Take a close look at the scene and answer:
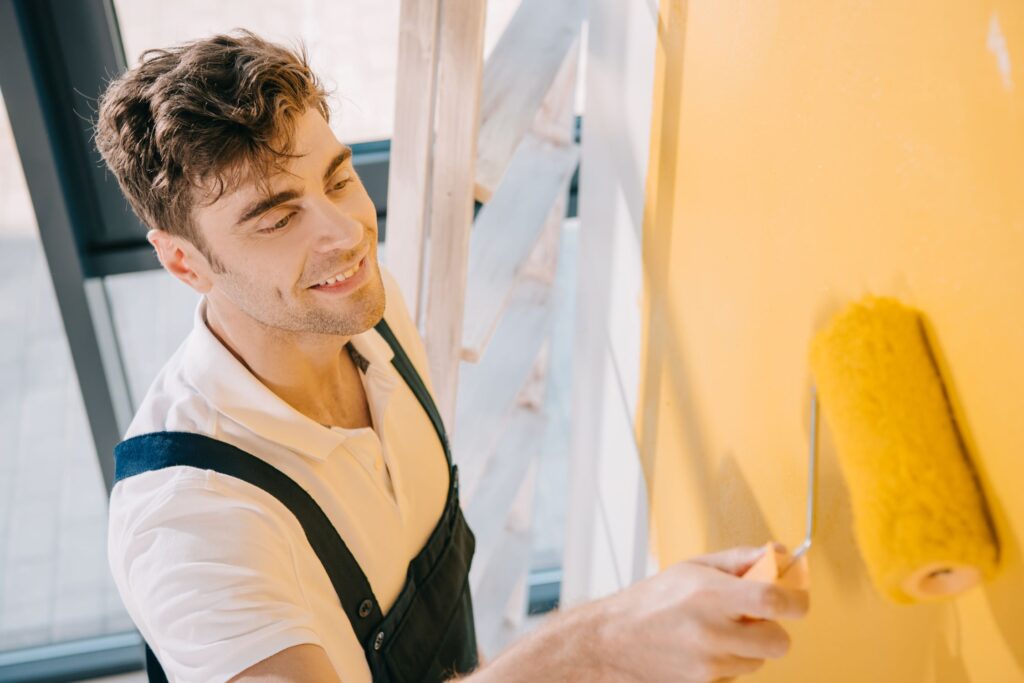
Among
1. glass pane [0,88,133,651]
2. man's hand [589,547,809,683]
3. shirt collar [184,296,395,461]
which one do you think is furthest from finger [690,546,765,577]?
glass pane [0,88,133,651]

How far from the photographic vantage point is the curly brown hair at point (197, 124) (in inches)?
36.7

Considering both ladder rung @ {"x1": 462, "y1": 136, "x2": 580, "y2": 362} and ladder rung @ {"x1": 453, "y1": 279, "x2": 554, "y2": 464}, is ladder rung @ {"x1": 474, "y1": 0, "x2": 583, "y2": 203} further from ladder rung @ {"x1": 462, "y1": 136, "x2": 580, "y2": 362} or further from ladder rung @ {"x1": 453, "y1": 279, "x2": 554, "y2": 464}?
ladder rung @ {"x1": 453, "y1": 279, "x2": 554, "y2": 464}

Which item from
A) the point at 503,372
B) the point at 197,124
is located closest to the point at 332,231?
the point at 197,124

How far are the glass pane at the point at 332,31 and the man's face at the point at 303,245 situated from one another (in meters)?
0.76

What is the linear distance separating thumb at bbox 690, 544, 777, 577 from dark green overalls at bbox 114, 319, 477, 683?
0.47 metres

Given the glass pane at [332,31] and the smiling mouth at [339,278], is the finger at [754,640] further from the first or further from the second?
the glass pane at [332,31]

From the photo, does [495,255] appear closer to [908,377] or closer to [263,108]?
[263,108]

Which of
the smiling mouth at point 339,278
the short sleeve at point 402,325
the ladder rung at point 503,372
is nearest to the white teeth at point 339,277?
the smiling mouth at point 339,278

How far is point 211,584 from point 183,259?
0.39 metres

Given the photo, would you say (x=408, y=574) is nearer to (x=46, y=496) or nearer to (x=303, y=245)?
(x=303, y=245)

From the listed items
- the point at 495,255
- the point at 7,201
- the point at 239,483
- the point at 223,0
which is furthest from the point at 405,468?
the point at 7,201

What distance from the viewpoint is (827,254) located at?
2.19ft

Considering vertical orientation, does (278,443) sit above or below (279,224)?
below

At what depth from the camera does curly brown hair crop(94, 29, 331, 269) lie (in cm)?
93
